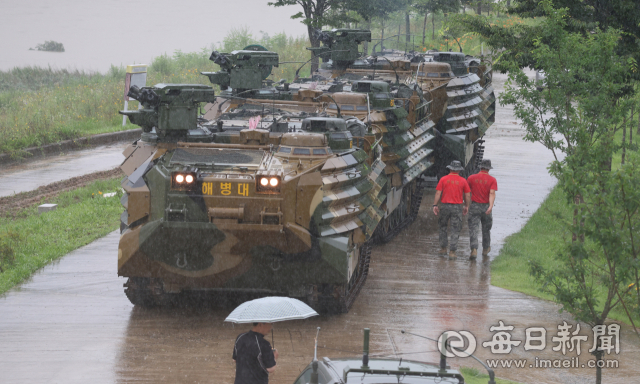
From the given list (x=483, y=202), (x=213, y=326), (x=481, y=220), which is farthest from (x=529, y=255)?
(x=213, y=326)

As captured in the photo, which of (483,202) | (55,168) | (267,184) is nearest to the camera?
(267,184)

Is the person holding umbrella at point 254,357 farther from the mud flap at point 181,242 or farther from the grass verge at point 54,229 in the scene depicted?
the grass verge at point 54,229

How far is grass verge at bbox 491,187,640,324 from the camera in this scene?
12091 mm

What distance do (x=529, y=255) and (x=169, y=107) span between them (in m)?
6.28

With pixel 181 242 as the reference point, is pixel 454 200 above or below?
below

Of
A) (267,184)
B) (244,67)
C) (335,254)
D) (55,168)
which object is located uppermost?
(244,67)

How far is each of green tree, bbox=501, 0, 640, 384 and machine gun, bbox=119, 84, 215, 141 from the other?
4.54m

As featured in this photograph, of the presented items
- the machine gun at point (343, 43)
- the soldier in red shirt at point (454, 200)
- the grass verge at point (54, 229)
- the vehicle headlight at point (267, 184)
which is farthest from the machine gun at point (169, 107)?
the machine gun at point (343, 43)

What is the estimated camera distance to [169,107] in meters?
11.1

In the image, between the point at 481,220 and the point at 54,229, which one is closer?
the point at 481,220

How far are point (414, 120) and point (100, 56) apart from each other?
40.9 meters

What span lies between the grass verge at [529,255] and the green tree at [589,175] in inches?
40.1

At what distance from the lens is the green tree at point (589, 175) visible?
707cm

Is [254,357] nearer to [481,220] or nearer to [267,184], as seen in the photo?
Answer: [267,184]
